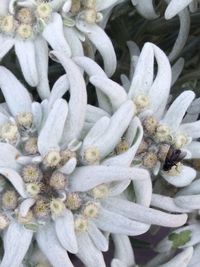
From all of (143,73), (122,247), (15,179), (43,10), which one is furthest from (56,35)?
(122,247)

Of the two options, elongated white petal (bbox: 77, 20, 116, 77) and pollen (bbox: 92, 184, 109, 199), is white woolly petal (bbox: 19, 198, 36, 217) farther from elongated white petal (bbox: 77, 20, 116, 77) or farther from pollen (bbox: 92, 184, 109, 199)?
elongated white petal (bbox: 77, 20, 116, 77)

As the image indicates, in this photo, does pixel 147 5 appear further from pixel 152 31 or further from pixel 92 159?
pixel 92 159

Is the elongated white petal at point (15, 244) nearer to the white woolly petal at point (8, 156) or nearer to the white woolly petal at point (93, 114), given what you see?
the white woolly petal at point (8, 156)

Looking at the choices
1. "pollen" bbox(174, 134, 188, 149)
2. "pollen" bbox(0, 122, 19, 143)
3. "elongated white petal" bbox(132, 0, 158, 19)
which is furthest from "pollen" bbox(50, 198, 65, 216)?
"elongated white petal" bbox(132, 0, 158, 19)

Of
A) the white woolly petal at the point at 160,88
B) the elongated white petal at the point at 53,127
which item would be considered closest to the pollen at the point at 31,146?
the elongated white petal at the point at 53,127

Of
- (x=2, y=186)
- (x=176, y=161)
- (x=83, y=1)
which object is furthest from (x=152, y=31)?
(x=2, y=186)

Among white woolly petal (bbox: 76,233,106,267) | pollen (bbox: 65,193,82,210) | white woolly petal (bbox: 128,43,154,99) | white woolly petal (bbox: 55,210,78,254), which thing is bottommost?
white woolly petal (bbox: 76,233,106,267)
